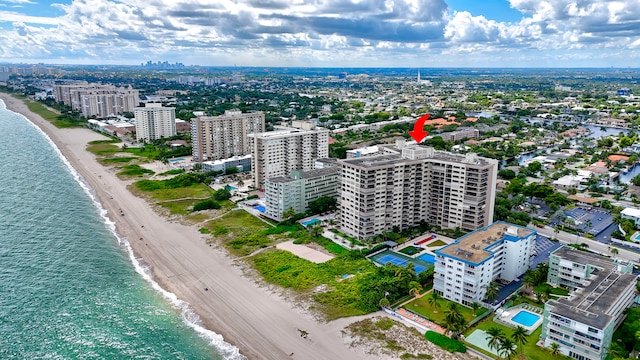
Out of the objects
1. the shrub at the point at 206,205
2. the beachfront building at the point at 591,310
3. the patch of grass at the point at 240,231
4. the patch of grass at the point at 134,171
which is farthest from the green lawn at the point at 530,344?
the patch of grass at the point at 134,171

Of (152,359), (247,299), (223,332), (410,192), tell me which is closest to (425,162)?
(410,192)

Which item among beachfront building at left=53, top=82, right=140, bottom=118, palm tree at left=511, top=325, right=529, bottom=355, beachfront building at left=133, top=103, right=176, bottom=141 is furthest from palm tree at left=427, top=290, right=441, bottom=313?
beachfront building at left=53, top=82, right=140, bottom=118

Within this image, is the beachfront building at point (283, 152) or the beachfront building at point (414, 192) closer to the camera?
the beachfront building at point (414, 192)

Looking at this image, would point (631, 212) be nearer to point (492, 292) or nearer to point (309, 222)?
point (492, 292)

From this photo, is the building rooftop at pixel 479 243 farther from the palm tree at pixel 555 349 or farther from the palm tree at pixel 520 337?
the palm tree at pixel 555 349

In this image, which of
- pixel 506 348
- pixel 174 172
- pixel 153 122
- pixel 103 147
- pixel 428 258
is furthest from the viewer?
pixel 153 122

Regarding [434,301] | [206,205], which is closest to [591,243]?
[434,301]

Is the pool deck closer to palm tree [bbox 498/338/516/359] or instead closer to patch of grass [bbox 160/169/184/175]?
palm tree [bbox 498/338/516/359]
